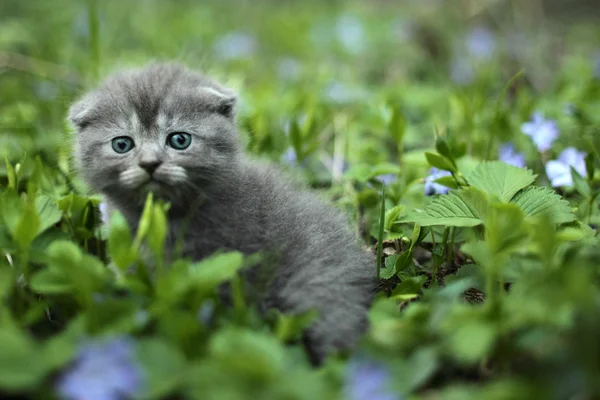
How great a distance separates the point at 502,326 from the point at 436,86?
13.4 feet

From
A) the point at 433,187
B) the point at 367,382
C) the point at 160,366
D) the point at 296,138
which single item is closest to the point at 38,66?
the point at 296,138

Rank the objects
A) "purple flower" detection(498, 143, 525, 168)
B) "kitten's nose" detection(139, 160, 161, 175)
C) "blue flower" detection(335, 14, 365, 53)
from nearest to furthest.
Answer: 1. "kitten's nose" detection(139, 160, 161, 175)
2. "purple flower" detection(498, 143, 525, 168)
3. "blue flower" detection(335, 14, 365, 53)

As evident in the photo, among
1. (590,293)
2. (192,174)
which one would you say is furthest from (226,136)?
(590,293)

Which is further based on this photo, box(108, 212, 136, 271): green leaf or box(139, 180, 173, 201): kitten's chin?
box(139, 180, 173, 201): kitten's chin

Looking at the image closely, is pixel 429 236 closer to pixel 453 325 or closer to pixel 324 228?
pixel 324 228

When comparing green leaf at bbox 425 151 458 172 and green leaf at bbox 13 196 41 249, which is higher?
green leaf at bbox 425 151 458 172

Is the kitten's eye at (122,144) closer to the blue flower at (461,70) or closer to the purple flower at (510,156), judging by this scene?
the purple flower at (510,156)

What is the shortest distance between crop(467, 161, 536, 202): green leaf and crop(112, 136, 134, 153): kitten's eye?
4.02 ft

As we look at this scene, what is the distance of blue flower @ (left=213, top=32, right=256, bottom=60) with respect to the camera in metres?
6.11

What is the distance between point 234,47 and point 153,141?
4412 millimetres

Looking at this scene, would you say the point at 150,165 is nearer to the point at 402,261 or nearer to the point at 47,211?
the point at 47,211

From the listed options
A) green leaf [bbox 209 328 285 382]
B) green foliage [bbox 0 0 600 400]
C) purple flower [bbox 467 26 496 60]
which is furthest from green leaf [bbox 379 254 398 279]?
purple flower [bbox 467 26 496 60]

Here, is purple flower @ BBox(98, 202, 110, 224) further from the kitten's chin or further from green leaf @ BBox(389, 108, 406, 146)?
green leaf @ BBox(389, 108, 406, 146)

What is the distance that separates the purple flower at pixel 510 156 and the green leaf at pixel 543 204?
2.36 feet
